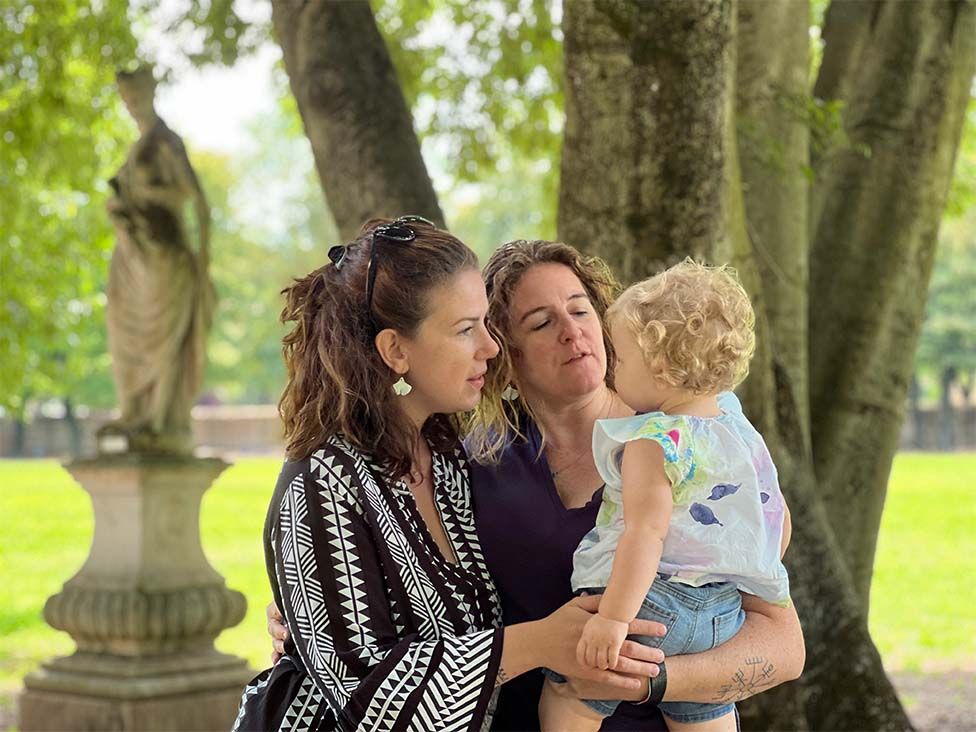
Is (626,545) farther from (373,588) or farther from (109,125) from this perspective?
(109,125)

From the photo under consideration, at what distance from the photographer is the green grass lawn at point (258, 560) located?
13.5 metres

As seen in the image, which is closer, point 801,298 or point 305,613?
point 305,613

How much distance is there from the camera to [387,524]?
9.27 ft

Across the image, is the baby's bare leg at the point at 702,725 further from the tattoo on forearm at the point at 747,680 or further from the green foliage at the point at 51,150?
the green foliage at the point at 51,150

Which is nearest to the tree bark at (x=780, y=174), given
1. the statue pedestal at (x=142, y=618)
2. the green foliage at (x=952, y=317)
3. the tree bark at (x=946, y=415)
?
the statue pedestal at (x=142, y=618)

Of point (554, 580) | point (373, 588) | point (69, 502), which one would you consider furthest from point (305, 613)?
point (69, 502)

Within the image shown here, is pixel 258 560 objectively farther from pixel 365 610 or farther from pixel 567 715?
pixel 365 610

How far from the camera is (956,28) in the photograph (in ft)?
22.3

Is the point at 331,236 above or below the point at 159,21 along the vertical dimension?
below

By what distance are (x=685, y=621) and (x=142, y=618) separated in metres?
5.79

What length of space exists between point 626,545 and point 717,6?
2736mm

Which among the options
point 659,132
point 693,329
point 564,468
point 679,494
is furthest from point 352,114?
point 679,494

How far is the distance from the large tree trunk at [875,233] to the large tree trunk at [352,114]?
5.84ft

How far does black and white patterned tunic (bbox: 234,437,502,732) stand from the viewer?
2744 millimetres
